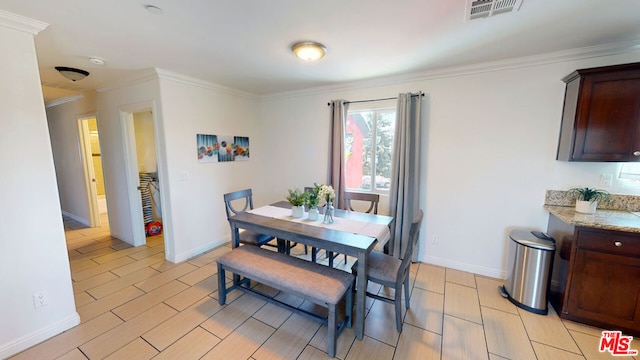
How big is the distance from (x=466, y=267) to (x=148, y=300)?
3492mm

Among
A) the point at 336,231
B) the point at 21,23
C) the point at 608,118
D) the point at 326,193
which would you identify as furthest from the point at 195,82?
the point at 608,118

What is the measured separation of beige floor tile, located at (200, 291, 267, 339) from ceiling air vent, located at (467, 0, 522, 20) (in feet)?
9.49

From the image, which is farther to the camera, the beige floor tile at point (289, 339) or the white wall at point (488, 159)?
the white wall at point (488, 159)

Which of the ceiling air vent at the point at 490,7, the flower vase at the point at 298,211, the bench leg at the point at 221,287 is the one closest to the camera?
the ceiling air vent at the point at 490,7

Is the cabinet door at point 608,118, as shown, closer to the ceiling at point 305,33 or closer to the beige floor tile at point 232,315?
the ceiling at point 305,33

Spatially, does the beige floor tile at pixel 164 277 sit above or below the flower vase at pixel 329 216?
below

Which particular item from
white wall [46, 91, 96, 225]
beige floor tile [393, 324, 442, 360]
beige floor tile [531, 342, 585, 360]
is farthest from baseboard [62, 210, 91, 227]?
beige floor tile [531, 342, 585, 360]

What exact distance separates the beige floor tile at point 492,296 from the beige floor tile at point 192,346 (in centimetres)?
246

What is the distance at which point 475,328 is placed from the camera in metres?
2.00

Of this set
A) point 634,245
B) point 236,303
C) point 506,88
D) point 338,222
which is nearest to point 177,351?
point 236,303

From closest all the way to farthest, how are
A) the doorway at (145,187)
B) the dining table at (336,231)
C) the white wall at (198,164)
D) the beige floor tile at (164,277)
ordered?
the dining table at (336,231)
the beige floor tile at (164,277)
the white wall at (198,164)
the doorway at (145,187)

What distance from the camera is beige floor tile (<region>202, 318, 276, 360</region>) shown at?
175 cm

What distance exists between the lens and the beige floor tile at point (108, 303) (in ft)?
7.10


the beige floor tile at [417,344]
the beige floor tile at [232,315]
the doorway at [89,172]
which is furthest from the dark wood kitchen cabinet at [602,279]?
the doorway at [89,172]
